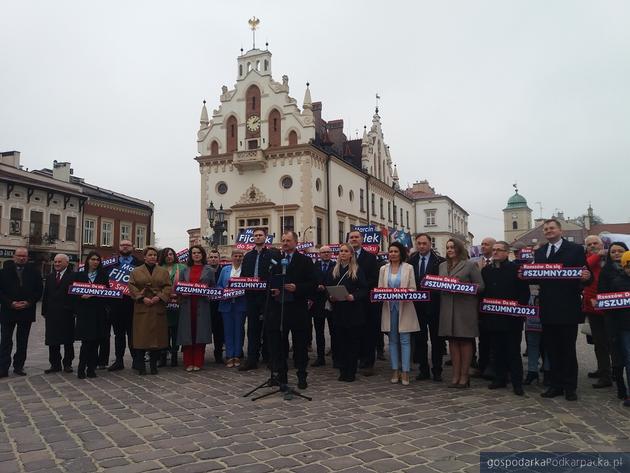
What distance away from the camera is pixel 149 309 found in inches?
320

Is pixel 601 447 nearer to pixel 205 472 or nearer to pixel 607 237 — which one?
pixel 205 472

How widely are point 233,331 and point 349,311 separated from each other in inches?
97.1

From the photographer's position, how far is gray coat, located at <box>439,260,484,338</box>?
6.95 m

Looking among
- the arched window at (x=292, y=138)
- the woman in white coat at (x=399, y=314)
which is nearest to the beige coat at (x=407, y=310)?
the woman in white coat at (x=399, y=314)

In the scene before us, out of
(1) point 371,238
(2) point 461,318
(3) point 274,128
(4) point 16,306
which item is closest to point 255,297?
(2) point 461,318

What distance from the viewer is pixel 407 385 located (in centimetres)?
723

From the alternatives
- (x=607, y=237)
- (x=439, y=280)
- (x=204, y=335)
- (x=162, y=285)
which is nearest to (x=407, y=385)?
(x=439, y=280)

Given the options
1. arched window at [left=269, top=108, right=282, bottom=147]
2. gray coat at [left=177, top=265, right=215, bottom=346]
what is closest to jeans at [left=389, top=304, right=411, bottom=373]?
gray coat at [left=177, top=265, right=215, bottom=346]

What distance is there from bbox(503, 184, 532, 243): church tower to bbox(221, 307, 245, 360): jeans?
101 metres

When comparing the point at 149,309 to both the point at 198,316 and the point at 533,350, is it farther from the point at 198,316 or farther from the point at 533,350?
the point at 533,350

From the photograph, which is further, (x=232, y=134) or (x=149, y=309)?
(x=232, y=134)

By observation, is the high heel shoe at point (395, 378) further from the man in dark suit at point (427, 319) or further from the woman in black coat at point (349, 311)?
the woman in black coat at point (349, 311)

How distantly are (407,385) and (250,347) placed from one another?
2.85 meters

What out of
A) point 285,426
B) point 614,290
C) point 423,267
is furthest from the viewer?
point 423,267
